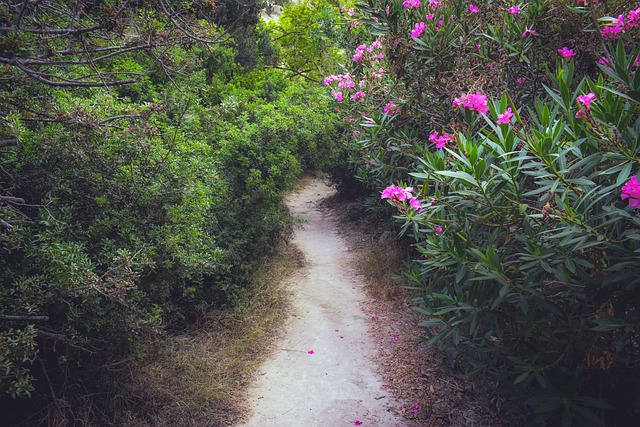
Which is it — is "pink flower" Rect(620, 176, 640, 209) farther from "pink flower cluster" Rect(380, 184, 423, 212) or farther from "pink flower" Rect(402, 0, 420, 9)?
"pink flower" Rect(402, 0, 420, 9)

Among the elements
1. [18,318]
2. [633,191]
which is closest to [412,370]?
[633,191]

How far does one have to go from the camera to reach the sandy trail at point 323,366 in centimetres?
402

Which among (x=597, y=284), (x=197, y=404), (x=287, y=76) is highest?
(x=287, y=76)

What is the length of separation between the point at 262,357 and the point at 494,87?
141 inches

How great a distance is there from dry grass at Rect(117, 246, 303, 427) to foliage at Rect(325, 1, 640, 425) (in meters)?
2.08

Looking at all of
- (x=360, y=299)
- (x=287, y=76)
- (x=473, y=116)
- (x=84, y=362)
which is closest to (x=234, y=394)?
(x=84, y=362)

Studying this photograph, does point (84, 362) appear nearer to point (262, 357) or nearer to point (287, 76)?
point (262, 357)

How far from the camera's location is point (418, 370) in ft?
15.3

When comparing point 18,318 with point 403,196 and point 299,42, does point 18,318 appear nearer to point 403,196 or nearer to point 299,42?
point 403,196

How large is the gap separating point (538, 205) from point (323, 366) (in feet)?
9.61

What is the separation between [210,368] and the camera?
4.52 meters

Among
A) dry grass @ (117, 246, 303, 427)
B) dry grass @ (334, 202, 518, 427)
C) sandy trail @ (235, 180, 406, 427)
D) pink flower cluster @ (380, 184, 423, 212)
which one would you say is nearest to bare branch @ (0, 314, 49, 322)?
dry grass @ (117, 246, 303, 427)

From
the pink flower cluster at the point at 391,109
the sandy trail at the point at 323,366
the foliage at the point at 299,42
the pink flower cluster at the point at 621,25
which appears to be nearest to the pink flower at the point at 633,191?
the pink flower cluster at the point at 621,25

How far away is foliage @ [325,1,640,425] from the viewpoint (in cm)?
217
